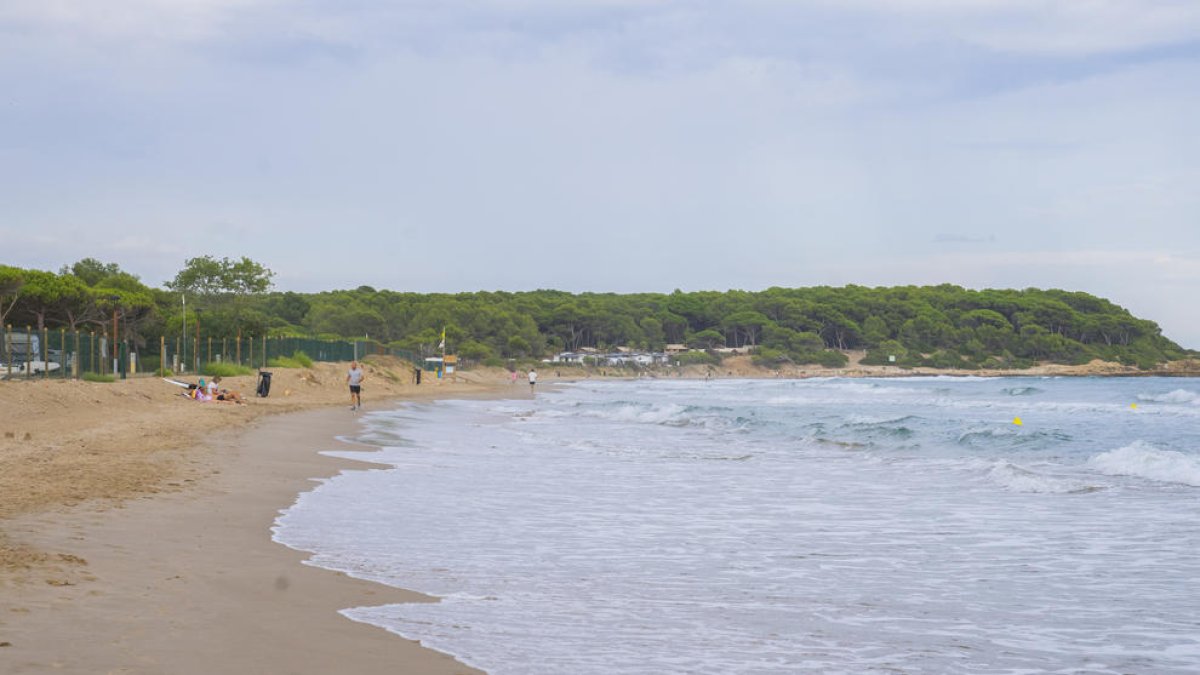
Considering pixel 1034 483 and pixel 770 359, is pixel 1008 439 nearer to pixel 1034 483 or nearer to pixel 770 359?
pixel 1034 483

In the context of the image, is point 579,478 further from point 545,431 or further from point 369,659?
point 545,431

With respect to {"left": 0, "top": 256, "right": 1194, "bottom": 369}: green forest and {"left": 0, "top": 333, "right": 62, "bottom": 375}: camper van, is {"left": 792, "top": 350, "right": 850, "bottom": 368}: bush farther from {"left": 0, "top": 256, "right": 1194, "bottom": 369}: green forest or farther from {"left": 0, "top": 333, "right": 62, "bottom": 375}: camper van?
{"left": 0, "top": 333, "right": 62, "bottom": 375}: camper van

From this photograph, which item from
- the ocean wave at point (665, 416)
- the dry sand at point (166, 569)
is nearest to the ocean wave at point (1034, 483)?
the dry sand at point (166, 569)

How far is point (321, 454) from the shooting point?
59.1ft

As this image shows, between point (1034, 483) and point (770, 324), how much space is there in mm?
148003

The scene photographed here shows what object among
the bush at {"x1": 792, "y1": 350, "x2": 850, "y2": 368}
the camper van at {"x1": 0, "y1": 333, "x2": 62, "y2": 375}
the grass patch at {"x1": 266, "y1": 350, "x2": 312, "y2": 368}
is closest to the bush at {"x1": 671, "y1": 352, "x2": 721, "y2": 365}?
the bush at {"x1": 792, "y1": 350, "x2": 850, "y2": 368}

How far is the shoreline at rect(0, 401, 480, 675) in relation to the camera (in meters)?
5.02

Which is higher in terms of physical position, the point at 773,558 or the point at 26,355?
the point at 26,355

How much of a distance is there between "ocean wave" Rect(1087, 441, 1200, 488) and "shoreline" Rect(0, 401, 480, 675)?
13.0 meters

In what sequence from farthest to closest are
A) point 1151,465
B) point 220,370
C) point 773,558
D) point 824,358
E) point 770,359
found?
point 824,358
point 770,359
point 220,370
point 1151,465
point 773,558

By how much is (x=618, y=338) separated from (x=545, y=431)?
128m

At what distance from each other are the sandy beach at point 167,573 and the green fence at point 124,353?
1209 cm

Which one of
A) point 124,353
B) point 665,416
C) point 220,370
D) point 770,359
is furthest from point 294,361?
point 770,359

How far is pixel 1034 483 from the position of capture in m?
14.8
